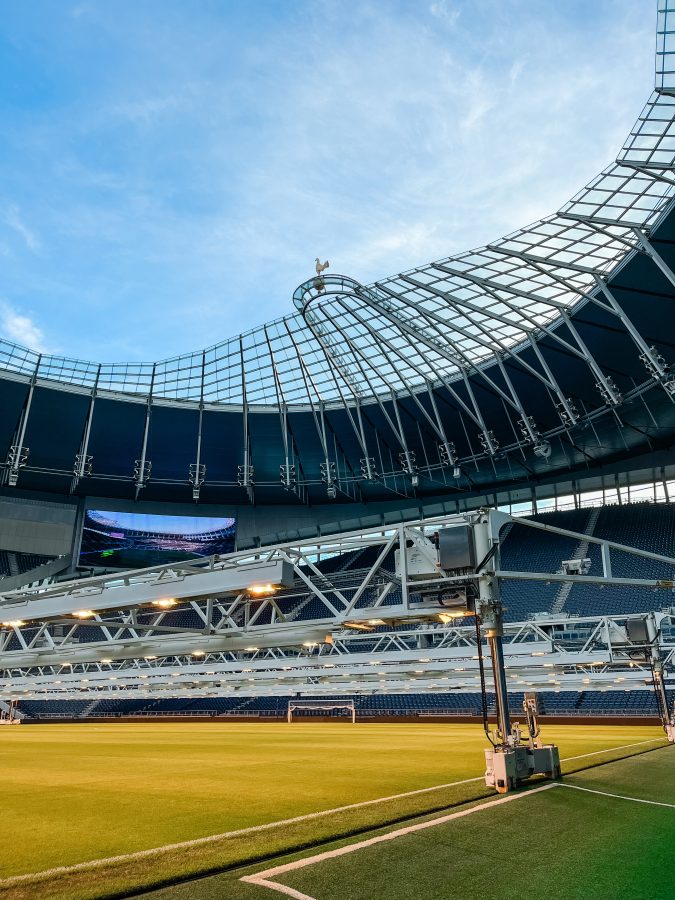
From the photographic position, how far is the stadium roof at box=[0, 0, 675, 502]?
33219 millimetres

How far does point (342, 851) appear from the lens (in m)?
7.02

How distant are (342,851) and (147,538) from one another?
2348 inches

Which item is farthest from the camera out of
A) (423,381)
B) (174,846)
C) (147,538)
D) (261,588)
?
(147,538)

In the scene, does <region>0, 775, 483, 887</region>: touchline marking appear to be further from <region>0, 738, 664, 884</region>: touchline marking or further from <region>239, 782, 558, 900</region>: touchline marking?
<region>239, 782, 558, 900</region>: touchline marking

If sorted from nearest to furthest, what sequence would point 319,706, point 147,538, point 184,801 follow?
1. point 184,801
2. point 319,706
3. point 147,538

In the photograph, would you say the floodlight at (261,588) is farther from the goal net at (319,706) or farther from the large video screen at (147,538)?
the large video screen at (147,538)

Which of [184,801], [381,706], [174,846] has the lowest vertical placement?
[381,706]

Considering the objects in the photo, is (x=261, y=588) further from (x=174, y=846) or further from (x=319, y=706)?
(x=319, y=706)

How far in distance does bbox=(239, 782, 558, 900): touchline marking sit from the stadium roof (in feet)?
88.5

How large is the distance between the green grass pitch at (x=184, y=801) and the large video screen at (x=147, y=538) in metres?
43.1

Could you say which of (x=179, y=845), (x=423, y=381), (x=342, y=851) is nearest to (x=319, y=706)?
(x=423, y=381)

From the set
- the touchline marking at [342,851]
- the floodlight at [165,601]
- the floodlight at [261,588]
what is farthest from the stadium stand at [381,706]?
the touchline marking at [342,851]

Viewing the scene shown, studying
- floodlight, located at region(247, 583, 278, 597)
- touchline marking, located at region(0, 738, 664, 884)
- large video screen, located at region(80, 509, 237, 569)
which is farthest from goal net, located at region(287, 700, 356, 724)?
touchline marking, located at region(0, 738, 664, 884)

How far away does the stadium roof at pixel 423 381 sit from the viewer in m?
33.2
